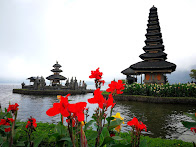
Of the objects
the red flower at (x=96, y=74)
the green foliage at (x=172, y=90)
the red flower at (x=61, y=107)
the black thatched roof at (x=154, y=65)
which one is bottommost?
the green foliage at (x=172, y=90)

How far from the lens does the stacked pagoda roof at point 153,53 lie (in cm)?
2461

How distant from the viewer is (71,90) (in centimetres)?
3228

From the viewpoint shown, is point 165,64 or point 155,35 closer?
point 165,64

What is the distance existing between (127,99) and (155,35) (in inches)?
724

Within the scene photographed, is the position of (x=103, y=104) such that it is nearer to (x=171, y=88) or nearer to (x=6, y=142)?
(x=6, y=142)

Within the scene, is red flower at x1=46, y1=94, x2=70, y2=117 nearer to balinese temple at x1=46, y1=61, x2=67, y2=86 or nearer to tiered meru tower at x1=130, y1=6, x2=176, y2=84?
tiered meru tower at x1=130, y1=6, x2=176, y2=84

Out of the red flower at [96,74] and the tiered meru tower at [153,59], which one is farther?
the tiered meru tower at [153,59]

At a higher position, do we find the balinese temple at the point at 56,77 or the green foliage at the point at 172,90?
the balinese temple at the point at 56,77

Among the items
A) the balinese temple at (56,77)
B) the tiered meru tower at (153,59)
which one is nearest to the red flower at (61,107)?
the tiered meru tower at (153,59)

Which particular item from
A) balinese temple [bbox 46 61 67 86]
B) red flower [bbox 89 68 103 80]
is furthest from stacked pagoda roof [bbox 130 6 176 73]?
red flower [bbox 89 68 103 80]

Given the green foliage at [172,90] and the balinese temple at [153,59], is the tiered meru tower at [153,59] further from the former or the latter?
the green foliage at [172,90]

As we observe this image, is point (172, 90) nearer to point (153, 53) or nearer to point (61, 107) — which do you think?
point (153, 53)

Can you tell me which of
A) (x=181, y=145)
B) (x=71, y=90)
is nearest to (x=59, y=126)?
(x=181, y=145)

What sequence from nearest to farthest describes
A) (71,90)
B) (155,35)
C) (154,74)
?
(154,74) < (155,35) < (71,90)
